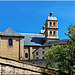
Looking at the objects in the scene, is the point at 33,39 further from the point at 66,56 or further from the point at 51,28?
the point at 66,56

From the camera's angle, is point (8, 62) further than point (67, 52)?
No

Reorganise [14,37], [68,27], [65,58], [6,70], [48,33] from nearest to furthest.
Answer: [6,70]
[65,58]
[68,27]
[14,37]
[48,33]

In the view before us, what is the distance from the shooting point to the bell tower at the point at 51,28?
54103mm

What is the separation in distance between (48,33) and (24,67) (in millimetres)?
36373

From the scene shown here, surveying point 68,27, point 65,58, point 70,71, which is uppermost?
point 68,27

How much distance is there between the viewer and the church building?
1670 inches

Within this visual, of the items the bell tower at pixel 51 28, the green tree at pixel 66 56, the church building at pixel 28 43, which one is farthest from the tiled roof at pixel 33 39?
the green tree at pixel 66 56

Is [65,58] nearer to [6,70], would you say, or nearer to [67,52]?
[67,52]

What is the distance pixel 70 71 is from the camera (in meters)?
18.9

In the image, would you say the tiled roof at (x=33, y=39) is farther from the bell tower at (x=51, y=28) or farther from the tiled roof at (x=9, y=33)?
the tiled roof at (x=9, y=33)

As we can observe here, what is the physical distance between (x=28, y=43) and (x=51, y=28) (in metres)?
9.91

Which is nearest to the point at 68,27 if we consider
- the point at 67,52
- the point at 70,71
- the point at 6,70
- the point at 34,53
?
the point at 67,52

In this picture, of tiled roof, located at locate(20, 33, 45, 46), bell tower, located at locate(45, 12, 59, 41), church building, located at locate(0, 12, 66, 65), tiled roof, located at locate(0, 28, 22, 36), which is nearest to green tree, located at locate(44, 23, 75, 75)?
church building, located at locate(0, 12, 66, 65)

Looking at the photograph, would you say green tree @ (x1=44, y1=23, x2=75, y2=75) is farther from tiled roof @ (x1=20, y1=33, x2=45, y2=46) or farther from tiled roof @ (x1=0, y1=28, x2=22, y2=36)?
tiled roof @ (x1=20, y1=33, x2=45, y2=46)
